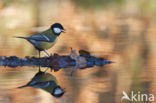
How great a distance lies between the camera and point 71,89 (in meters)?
5.80

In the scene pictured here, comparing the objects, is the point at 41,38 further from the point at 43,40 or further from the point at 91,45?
the point at 91,45

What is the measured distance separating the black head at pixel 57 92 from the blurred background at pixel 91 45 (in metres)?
0.08

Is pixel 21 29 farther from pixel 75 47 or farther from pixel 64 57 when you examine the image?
pixel 64 57

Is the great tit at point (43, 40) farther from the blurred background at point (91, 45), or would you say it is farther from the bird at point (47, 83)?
the bird at point (47, 83)

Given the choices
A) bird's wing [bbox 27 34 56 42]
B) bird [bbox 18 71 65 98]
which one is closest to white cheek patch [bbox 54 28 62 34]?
bird's wing [bbox 27 34 56 42]

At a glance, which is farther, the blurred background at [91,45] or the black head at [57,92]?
the blurred background at [91,45]

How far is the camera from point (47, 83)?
6.17 meters

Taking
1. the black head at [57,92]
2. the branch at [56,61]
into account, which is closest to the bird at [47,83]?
the black head at [57,92]

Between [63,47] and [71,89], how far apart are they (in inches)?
142

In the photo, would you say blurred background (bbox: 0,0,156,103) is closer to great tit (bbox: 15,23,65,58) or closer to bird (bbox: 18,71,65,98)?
bird (bbox: 18,71,65,98)

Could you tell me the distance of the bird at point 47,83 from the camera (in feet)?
18.7

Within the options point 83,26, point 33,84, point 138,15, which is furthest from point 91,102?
point 138,15

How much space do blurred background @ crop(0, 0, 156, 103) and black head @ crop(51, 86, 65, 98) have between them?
0.08 meters

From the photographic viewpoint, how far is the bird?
5.69 m
